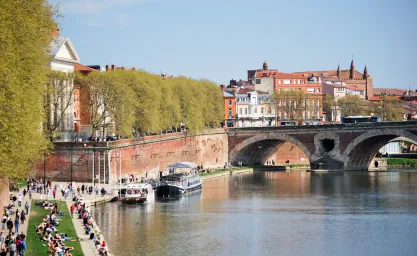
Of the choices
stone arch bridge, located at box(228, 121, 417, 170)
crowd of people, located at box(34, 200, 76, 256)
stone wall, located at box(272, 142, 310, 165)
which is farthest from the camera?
stone wall, located at box(272, 142, 310, 165)

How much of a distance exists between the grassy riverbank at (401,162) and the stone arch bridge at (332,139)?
1041 cm

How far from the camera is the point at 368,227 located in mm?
53562

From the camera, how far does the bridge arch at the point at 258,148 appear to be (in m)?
98.8

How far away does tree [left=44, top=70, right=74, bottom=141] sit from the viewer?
6862cm

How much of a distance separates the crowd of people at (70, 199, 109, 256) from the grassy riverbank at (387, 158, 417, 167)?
191ft

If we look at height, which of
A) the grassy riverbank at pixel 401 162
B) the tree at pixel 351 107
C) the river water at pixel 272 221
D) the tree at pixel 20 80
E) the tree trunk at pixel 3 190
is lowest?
the river water at pixel 272 221

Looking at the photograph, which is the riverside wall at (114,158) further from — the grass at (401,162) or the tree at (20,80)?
the grass at (401,162)

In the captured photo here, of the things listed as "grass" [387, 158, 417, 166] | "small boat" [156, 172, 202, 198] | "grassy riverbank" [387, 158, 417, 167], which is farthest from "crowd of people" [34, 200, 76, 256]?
"grass" [387, 158, 417, 166]

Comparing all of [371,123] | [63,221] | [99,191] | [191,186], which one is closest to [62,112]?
[99,191]

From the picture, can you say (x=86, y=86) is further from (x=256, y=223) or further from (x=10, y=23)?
(x=10, y=23)

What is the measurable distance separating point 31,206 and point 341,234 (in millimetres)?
19140

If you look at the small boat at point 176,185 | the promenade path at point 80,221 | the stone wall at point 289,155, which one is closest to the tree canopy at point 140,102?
the small boat at point 176,185

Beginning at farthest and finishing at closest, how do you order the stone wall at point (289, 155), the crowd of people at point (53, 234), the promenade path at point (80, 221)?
the stone wall at point (289, 155)
the promenade path at point (80, 221)
the crowd of people at point (53, 234)

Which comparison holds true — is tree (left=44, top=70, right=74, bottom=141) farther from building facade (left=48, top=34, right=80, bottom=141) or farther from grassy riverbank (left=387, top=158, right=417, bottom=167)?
grassy riverbank (left=387, top=158, right=417, bottom=167)
